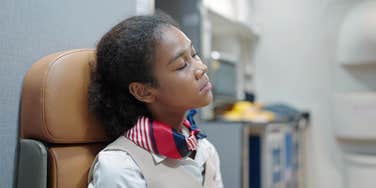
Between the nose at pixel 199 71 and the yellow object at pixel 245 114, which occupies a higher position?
the nose at pixel 199 71

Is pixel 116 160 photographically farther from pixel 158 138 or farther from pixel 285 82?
pixel 285 82

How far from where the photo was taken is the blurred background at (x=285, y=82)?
1595 millimetres

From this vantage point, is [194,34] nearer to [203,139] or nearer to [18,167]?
[203,139]

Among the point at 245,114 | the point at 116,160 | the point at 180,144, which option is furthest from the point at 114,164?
the point at 245,114

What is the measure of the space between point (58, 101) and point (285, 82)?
7.01 ft

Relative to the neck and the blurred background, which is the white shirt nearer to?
the neck

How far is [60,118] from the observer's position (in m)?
0.69

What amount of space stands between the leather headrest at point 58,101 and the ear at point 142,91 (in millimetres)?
110

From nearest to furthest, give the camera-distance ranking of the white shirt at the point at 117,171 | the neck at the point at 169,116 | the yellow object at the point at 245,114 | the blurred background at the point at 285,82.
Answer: the white shirt at the point at 117,171 < the neck at the point at 169,116 < the blurred background at the point at 285,82 < the yellow object at the point at 245,114

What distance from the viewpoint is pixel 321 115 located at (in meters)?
2.45

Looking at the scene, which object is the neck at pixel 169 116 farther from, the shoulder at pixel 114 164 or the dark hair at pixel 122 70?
the shoulder at pixel 114 164

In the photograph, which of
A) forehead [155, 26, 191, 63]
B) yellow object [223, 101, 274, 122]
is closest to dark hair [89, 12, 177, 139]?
forehead [155, 26, 191, 63]

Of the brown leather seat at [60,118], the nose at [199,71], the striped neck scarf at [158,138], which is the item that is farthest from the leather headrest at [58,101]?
the nose at [199,71]

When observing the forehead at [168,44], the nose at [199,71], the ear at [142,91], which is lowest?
the ear at [142,91]
